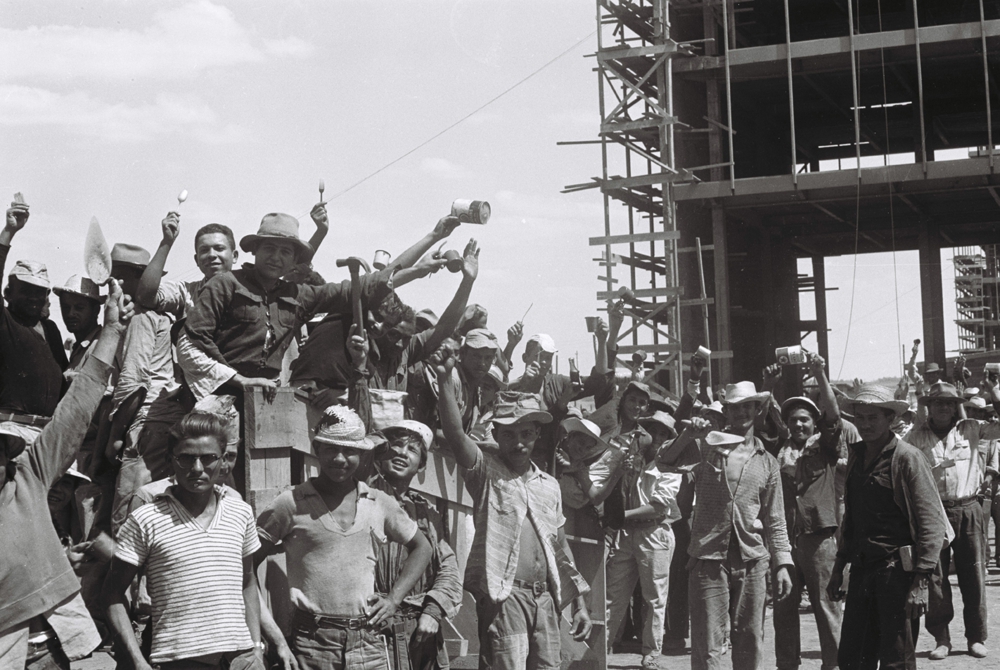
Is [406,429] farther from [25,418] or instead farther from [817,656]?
[817,656]

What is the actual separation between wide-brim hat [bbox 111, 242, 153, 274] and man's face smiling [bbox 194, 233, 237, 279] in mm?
406

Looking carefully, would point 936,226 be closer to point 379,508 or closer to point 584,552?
point 584,552

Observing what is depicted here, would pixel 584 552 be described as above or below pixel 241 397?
below

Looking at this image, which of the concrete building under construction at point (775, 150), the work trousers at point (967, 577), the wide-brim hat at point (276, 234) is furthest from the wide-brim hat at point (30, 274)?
the concrete building under construction at point (775, 150)

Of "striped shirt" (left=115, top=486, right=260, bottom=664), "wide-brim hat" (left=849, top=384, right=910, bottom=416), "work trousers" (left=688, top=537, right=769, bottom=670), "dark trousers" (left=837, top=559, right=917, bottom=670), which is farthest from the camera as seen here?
"work trousers" (left=688, top=537, right=769, bottom=670)

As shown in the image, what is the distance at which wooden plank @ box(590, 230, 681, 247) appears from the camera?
2441cm

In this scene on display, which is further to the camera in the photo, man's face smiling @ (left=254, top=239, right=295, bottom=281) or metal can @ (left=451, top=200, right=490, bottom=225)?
metal can @ (left=451, top=200, right=490, bottom=225)

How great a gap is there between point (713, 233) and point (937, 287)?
647cm

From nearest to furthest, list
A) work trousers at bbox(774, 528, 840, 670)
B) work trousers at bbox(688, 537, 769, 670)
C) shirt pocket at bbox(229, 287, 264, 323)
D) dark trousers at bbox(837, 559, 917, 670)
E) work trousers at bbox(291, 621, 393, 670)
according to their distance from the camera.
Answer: work trousers at bbox(291, 621, 393, 670), shirt pocket at bbox(229, 287, 264, 323), dark trousers at bbox(837, 559, 917, 670), work trousers at bbox(688, 537, 769, 670), work trousers at bbox(774, 528, 840, 670)

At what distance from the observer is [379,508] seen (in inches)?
235

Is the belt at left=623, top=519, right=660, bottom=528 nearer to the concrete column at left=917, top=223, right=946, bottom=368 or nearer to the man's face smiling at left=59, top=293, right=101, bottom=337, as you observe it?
the man's face smiling at left=59, top=293, right=101, bottom=337

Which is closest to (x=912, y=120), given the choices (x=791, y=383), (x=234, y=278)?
(x=791, y=383)

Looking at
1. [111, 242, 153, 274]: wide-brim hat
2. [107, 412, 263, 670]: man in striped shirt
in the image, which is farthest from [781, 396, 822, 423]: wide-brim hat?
[107, 412, 263, 670]: man in striped shirt

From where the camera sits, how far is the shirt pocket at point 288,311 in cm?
704
